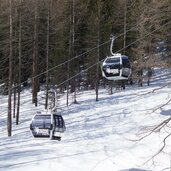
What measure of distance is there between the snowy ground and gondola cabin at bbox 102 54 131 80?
3985 mm

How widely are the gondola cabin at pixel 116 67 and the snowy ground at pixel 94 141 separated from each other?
13.1 feet

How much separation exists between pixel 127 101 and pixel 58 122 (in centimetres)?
1989

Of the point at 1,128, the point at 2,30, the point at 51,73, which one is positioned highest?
the point at 2,30

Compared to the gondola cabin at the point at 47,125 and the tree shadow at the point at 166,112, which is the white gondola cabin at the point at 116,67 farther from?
the tree shadow at the point at 166,112

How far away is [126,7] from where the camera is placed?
41.8 metres

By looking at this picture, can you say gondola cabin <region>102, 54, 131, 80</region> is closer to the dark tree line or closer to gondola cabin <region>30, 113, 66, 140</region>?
gondola cabin <region>30, 113, 66, 140</region>

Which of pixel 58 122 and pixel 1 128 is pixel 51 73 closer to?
pixel 1 128

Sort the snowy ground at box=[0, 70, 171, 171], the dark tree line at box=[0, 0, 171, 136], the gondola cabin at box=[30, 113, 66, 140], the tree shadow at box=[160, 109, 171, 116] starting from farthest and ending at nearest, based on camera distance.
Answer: the dark tree line at box=[0, 0, 171, 136] < the tree shadow at box=[160, 109, 171, 116] < the snowy ground at box=[0, 70, 171, 171] < the gondola cabin at box=[30, 113, 66, 140]

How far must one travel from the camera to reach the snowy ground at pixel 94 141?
23016 millimetres

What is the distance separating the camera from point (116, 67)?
1348 centimetres

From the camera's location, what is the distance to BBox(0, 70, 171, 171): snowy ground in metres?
23.0

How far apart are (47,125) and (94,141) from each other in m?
10.7

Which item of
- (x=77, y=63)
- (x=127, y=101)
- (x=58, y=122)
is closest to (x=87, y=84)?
(x=77, y=63)

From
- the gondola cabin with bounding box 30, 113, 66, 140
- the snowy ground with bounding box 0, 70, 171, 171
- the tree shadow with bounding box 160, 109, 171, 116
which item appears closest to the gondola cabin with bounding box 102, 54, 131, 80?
the snowy ground with bounding box 0, 70, 171, 171
